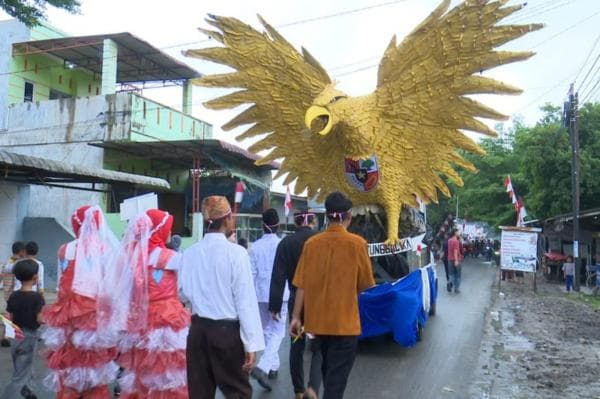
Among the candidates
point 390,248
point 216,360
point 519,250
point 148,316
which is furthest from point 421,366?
point 519,250

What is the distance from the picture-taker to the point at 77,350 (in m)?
4.37

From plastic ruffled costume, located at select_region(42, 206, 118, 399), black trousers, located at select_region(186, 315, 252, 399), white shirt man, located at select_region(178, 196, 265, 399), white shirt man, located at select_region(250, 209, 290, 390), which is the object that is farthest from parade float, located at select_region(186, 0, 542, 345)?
black trousers, located at select_region(186, 315, 252, 399)

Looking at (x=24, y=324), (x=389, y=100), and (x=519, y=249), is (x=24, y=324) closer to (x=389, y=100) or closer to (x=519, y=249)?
(x=389, y=100)

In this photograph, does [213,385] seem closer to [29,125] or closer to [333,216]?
[333,216]

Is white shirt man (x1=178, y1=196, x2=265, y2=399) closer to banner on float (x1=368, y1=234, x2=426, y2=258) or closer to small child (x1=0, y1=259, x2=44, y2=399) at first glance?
small child (x1=0, y1=259, x2=44, y2=399)

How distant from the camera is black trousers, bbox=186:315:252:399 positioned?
3.55 meters

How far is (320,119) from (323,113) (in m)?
0.17

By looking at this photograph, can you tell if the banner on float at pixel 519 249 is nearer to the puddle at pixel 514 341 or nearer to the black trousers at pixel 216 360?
the puddle at pixel 514 341

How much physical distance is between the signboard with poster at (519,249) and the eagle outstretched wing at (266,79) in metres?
9.67

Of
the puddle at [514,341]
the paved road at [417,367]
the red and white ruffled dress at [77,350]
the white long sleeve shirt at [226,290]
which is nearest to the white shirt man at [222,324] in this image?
the white long sleeve shirt at [226,290]

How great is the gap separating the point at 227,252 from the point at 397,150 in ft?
14.7

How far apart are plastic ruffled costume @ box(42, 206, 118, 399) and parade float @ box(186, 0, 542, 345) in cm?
315

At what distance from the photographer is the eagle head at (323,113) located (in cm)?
665

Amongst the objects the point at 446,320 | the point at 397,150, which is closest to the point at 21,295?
the point at 397,150
